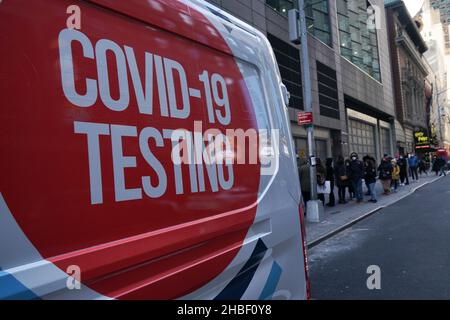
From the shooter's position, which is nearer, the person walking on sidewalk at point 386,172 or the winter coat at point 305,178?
the winter coat at point 305,178

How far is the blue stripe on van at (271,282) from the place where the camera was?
2.30 m

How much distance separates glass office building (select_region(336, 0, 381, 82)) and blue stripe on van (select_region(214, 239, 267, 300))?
26768mm

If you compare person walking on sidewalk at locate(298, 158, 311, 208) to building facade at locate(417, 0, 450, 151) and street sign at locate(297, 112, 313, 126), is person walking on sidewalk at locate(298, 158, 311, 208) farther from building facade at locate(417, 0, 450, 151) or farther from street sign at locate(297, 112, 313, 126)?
building facade at locate(417, 0, 450, 151)

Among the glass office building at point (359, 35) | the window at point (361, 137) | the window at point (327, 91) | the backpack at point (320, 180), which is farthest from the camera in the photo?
the window at point (361, 137)

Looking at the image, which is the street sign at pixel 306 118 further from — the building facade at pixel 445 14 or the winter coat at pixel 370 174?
the building facade at pixel 445 14

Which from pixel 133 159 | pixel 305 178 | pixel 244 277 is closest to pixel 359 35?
pixel 305 178

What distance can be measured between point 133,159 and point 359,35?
106 ft

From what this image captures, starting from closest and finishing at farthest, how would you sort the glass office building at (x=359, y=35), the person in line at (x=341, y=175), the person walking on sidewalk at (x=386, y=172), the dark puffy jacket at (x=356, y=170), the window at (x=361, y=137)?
the dark puffy jacket at (x=356, y=170) < the person in line at (x=341, y=175) < the person walking on sidewalk at (x=386, y=172) < the glass office building at (x=359, y=35) < the window at (x=361, y=137)

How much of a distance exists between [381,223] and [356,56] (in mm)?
22409

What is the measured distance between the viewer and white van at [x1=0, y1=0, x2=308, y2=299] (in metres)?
1.32

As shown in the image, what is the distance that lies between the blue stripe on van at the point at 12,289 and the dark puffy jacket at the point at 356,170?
1414 cm

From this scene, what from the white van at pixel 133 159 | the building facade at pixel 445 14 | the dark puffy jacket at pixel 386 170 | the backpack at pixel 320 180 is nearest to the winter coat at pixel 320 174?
the backpack at pixel 320 180

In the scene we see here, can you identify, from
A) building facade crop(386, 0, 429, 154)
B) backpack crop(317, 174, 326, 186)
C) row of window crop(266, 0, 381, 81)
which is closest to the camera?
backpack crop(317, 174, 326, 186)

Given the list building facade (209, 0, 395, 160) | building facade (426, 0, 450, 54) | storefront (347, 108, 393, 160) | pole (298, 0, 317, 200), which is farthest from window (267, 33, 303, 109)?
building facade (426, 0, 450, 54)
